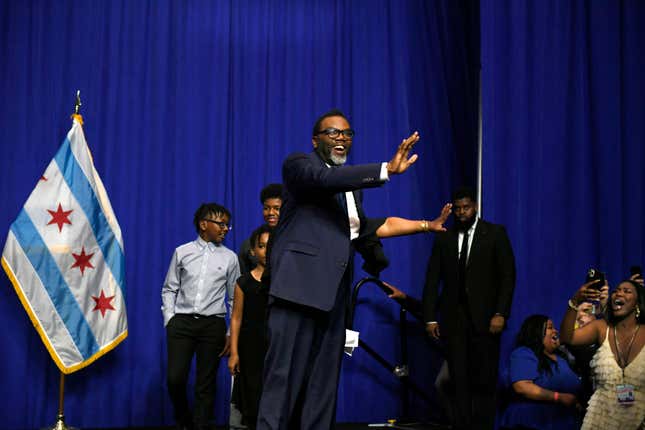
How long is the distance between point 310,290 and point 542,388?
8.82ft

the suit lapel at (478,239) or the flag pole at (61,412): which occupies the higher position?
the suit lapel at (478,239)

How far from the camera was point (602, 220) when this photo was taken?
602 centimetres

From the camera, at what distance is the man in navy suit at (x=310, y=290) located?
2.86 m

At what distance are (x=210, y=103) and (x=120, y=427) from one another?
259 centimetres

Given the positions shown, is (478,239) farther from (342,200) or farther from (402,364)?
(342,200)

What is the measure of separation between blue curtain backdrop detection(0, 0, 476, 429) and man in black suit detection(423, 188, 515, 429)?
984mm

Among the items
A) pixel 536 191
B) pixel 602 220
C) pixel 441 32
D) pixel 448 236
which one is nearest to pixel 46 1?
pixel 441 32

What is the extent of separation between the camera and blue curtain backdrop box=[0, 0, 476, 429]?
5947mm

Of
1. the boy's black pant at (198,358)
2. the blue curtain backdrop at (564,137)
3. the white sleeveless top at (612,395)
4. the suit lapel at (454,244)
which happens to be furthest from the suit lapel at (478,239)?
the boy's black pant at (198,358)

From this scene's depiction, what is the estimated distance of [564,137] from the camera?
19.8 feet

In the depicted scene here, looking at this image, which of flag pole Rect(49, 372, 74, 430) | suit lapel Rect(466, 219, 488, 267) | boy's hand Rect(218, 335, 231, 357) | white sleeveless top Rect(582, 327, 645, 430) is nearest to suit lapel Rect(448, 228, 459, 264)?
suit lapel Rect(466, 219, 488, 267)

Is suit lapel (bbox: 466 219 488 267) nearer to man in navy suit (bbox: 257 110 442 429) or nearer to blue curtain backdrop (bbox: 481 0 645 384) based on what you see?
blue curtain backdrop (bbox: 481 0 645 384)

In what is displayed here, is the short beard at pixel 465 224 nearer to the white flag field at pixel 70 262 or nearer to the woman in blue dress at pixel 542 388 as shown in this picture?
the woman in blue dress at pixel 542 388

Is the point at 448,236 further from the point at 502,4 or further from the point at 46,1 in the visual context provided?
the point at 46,1
